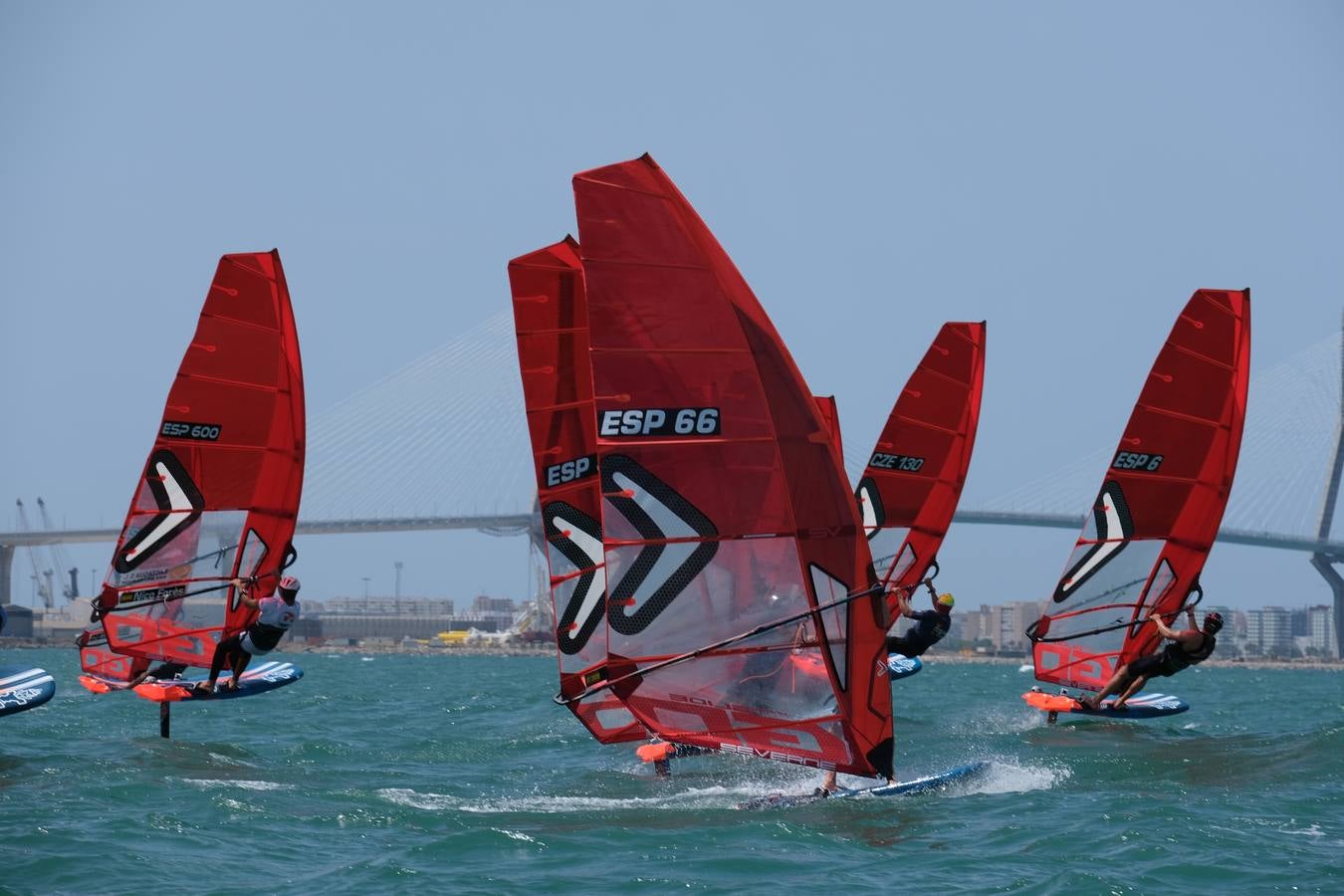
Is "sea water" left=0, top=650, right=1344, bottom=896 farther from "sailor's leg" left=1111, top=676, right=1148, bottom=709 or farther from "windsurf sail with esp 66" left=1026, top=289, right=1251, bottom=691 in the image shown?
"windsurf sail with esp 66" left=1026, top=289, right=1251, bottom=691

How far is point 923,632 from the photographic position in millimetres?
13570

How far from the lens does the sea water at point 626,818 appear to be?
714cm

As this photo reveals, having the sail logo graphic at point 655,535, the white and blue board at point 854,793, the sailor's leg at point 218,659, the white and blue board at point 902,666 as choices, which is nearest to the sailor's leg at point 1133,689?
the white and blue board at point 902,666

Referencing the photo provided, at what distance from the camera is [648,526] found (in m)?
8.60

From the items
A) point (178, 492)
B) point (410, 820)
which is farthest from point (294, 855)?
point (178, 492)

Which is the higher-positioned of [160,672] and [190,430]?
[190,430]

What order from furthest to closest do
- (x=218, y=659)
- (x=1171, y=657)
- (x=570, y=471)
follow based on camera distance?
1. (x=218, y=659)
2. (x=1171, y=657)
3. (x=570, y=471)

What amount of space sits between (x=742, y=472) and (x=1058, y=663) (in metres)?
6.60

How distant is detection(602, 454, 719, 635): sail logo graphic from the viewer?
854 centimetres

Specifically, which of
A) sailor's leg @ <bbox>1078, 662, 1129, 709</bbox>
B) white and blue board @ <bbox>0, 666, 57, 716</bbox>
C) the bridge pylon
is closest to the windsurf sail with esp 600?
white and blue board @ <bbox>0, 666, 57, 716</bbox>

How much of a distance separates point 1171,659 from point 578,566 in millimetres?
4390

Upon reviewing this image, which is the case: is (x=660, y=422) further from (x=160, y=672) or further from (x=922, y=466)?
(x=922, y=466)

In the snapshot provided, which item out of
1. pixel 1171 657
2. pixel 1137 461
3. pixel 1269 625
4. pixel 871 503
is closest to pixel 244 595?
pixel 871 503

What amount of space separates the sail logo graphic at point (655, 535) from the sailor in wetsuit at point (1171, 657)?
4.45 meters
